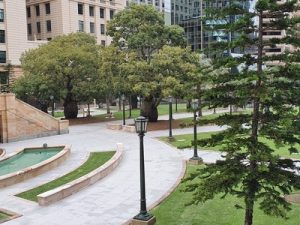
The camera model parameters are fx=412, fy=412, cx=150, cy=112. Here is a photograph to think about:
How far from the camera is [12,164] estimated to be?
20.6 metres

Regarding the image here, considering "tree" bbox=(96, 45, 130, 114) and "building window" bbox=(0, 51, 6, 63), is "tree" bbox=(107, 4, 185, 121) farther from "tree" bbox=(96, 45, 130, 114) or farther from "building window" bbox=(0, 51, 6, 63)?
"building window" bbox=(0, 51, 6, 63)

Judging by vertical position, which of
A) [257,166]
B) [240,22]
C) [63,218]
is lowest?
[63,218]

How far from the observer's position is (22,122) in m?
29.8

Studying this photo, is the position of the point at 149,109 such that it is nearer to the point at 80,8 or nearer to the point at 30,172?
the point at 30,172

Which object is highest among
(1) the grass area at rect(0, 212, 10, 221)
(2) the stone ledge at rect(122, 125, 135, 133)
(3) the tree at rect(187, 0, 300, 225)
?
(3) the tree at rect(187, 0, 300, 225)

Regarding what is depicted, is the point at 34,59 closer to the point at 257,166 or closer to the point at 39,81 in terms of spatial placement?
the point at 39,81

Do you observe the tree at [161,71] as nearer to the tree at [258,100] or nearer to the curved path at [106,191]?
the curved path at [106,191]

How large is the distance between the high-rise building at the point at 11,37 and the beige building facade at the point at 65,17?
9829mm

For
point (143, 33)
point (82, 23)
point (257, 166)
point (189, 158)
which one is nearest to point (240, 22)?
point (257, 166)

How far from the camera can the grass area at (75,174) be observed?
15.0 meters

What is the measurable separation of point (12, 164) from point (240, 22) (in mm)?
16197

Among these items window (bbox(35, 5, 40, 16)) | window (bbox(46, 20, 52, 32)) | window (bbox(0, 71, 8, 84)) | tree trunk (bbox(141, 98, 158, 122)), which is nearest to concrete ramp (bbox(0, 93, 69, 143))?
tree trunk (bbox(141, 98, 158, 122))

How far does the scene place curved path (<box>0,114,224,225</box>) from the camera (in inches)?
488

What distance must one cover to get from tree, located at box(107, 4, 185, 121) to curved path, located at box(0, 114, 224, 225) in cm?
1091
